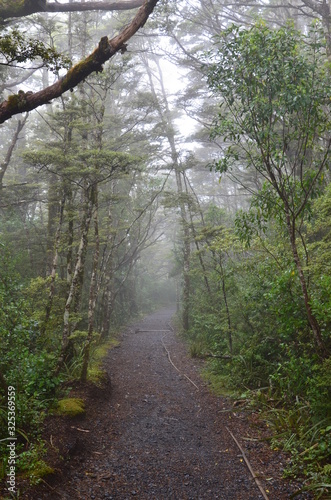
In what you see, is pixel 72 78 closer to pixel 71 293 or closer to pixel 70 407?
pixel 71 293

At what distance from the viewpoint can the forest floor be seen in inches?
174

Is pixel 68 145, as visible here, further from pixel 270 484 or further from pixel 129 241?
pixel 129 241

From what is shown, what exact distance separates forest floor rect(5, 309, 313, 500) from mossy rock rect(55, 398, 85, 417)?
126 mm

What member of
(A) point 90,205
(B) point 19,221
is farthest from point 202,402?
(B) point 19,221

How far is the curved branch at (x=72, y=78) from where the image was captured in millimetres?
4008

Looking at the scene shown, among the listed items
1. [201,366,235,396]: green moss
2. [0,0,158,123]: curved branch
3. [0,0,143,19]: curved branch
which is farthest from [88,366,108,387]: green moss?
[0,0,143,19]: curved branch

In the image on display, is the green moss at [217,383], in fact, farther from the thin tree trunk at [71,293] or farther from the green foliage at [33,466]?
the green foliage at [33,466]

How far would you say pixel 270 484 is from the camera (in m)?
4.48

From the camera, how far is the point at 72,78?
4469mm

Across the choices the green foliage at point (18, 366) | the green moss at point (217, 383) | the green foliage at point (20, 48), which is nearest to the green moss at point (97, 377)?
the green foliage at point (18, 366)

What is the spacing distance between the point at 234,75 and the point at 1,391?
6.61 metres

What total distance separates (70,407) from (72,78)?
569 centimetres

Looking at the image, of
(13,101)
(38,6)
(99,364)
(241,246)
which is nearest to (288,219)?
(241,246)

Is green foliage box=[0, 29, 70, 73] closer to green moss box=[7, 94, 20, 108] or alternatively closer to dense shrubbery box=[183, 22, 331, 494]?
green moss box=[7, 94, 20, 108]
